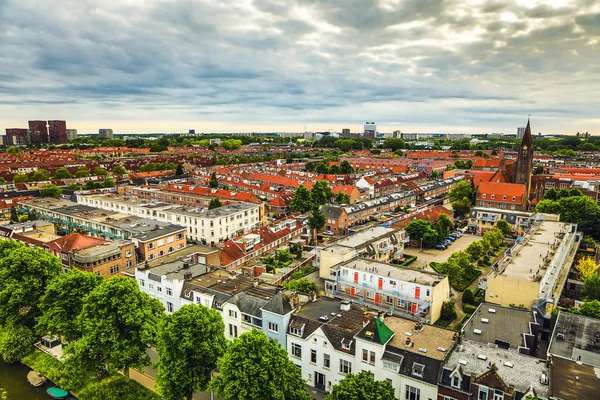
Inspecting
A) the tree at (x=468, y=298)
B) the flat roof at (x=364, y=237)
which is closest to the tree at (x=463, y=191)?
the flat roof at (x=364, y=237)

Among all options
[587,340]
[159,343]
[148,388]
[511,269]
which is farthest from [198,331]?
[511,269]

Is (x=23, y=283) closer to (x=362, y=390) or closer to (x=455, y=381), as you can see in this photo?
(x=362, y=390)

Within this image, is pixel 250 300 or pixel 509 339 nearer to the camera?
pixel 509 339

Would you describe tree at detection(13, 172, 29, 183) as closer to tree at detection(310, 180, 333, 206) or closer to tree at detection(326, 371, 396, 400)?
tree at detection(310, 180, 333, 206)

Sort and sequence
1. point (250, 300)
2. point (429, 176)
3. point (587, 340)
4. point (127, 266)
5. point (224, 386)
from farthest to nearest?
point (429, 176) → point (127, 266) → point (250, 300) → point (587, 340) → point (224, 386)

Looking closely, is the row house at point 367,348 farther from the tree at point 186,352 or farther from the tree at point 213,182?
the tree at point 213,182

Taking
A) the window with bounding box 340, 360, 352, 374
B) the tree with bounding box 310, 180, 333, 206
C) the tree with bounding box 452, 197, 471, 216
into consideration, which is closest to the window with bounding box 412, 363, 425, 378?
the window with bounding box 340, 360, 352, 374

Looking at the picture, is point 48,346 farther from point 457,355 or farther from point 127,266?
point 457,355

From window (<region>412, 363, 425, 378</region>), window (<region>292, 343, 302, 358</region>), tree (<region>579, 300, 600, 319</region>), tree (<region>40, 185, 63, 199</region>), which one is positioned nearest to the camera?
window (<region>412, 363, 425, 378</region>)
